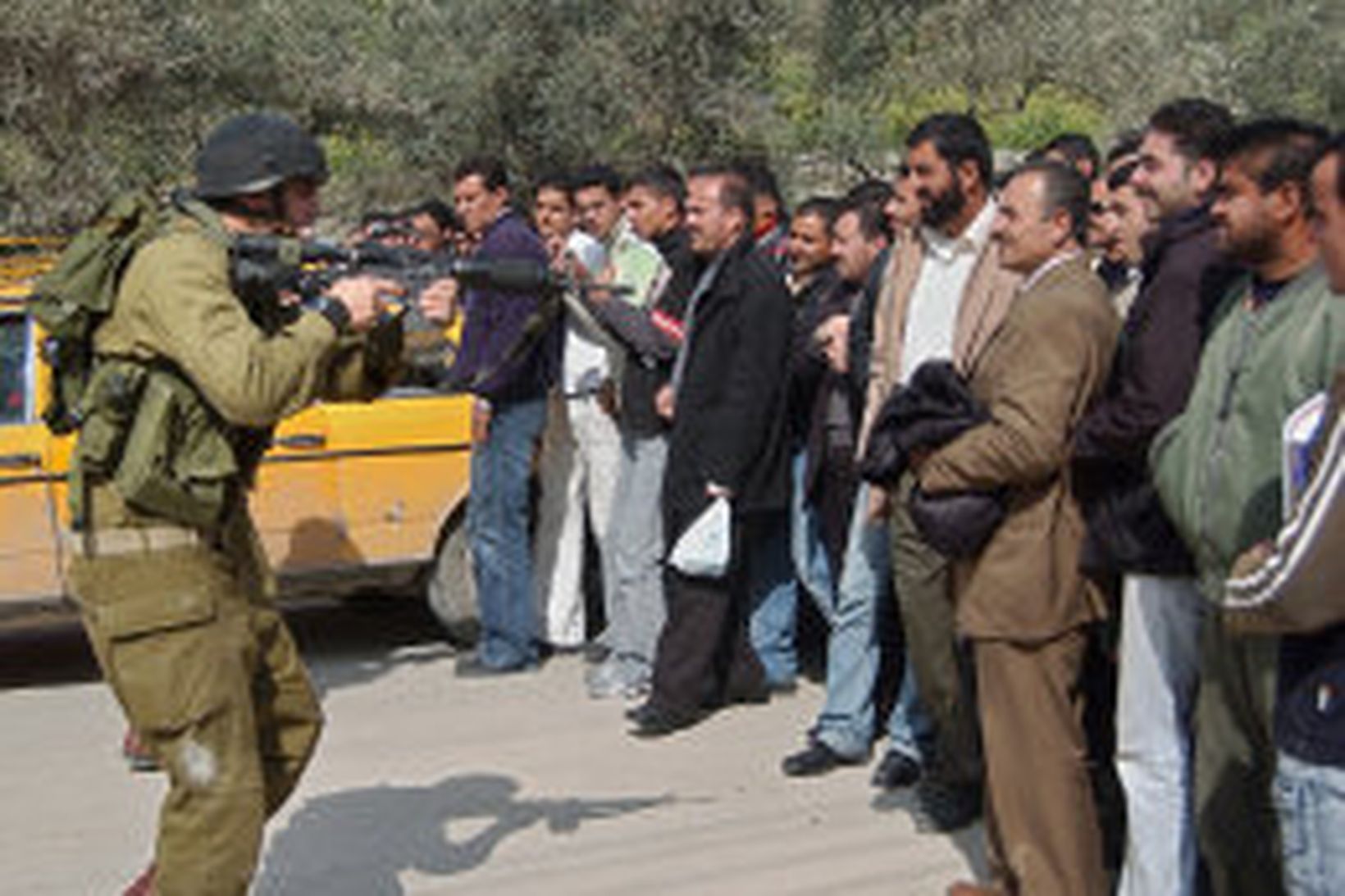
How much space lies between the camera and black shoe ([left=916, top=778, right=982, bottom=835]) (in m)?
5.56

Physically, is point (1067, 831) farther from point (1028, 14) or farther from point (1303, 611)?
point (1028, 14)

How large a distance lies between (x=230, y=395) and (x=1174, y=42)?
950 inches

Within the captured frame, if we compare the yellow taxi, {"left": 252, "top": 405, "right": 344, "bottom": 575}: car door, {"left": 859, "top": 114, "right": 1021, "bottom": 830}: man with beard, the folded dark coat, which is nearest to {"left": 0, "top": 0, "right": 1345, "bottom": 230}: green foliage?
the yellow taxi

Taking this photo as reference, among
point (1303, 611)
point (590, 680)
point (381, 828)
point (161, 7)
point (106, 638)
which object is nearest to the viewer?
point (1303, 611)

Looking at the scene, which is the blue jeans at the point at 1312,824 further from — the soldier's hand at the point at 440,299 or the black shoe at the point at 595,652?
the black shoe at the point at 595,652

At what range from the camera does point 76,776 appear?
21.2 ft

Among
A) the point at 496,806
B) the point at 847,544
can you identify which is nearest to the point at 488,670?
the point at 496,806

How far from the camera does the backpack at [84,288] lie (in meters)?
3.98

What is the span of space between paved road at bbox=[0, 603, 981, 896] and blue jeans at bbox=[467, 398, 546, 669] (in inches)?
8.1

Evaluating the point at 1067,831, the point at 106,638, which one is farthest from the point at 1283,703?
the point at 106,638

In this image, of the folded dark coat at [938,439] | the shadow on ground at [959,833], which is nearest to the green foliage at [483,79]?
the shadow on ground at [959,833]

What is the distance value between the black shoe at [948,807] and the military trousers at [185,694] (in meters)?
2.35

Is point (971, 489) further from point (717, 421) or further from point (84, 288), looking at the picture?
point (84, 288)

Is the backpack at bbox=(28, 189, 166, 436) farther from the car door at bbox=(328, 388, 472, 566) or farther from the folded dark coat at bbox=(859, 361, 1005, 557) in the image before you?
the car door at bbox=(328, 388, 472, 566)
